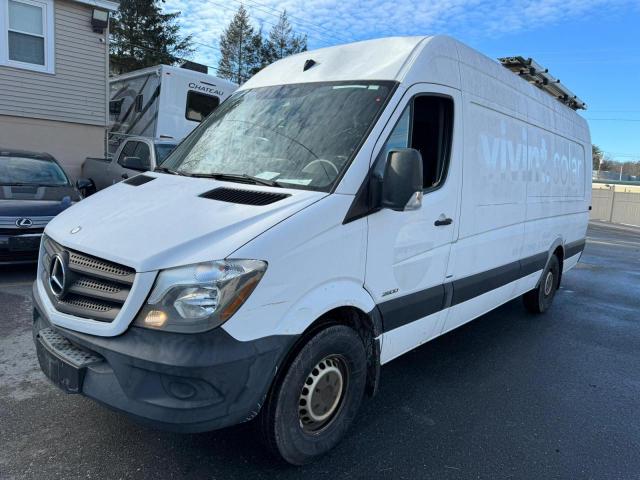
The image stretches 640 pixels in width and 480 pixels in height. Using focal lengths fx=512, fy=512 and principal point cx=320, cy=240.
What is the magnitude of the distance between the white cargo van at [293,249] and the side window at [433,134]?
1cm

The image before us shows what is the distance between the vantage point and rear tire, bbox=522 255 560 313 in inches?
251

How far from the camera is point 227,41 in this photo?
135 feet

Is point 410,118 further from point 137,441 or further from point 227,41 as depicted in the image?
point 227,41

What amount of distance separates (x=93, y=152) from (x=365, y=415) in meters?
12.2

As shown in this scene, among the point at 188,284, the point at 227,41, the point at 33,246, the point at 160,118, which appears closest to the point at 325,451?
the point at 188,284

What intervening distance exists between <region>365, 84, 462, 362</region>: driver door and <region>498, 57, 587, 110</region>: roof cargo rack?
Result: 1981 mm

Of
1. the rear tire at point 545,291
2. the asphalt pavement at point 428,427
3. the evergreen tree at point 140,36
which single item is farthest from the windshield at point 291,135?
the evergreen tree at point 140,36

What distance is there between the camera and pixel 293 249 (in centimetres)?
255

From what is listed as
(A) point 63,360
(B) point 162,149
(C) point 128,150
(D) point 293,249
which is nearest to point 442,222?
(D) point 293,249

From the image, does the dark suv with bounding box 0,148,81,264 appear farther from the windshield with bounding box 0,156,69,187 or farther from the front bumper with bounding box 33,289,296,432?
the front bumper with bounding box 33,289,296,432

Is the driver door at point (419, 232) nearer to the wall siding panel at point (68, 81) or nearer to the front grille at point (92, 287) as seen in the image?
the front grille at point (92, 287)

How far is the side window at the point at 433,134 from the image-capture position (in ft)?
11.7

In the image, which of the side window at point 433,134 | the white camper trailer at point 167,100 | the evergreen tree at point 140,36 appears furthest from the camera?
the evergreen tree at point 140,36

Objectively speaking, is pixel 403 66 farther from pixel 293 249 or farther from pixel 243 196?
pixel 293 249
